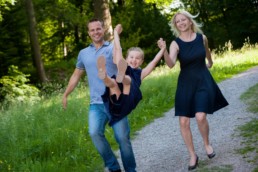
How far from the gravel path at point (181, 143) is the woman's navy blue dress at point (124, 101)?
1.27 metres

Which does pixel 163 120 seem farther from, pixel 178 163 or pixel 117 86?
pixel 117 86

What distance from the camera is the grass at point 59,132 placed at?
550 cm

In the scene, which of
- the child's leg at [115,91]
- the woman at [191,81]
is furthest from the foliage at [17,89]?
the child's leg at [115,91]

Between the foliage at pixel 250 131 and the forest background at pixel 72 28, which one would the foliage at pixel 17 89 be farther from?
the foliage at pixel 250 131

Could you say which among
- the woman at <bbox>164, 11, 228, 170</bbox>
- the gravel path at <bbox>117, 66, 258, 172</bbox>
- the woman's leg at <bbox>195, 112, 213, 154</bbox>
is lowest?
the gravel path at <bbox>117, 66, 258, 172</bbox>

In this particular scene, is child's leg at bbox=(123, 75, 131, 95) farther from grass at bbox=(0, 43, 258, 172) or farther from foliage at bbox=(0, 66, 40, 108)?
foliage at bbox=(0, 66, 40, 108)

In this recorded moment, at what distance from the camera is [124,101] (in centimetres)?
404

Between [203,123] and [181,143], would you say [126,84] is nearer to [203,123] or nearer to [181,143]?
[203,123]

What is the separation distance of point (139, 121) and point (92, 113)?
372 centimetres

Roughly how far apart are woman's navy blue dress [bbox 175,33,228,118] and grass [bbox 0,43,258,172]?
5.28ft

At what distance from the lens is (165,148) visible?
20.2 ft

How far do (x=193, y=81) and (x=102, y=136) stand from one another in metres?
1.29

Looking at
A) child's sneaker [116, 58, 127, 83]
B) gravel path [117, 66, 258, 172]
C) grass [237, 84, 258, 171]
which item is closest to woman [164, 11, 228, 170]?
gravel path [117, 66, 258, 172]

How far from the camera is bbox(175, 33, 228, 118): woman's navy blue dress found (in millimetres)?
4723
